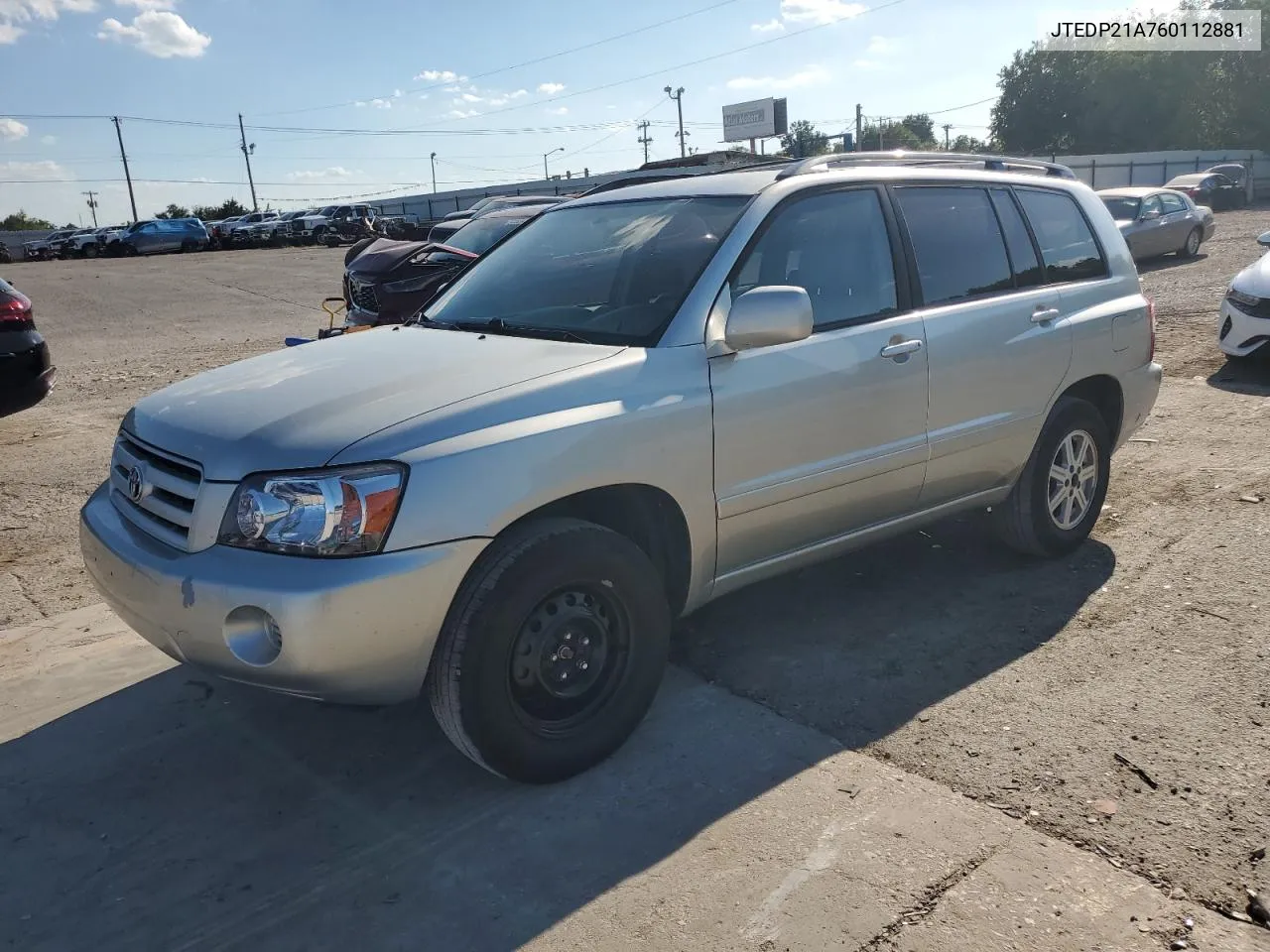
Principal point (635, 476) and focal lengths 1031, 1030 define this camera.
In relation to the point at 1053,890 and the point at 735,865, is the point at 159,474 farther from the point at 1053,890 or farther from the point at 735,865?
the point at 1053,890

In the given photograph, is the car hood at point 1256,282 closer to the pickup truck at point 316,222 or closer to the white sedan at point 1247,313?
the white sedan at point 1247,313

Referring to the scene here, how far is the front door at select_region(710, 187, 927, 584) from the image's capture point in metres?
3.56

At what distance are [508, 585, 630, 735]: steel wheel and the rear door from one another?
5.51 feet

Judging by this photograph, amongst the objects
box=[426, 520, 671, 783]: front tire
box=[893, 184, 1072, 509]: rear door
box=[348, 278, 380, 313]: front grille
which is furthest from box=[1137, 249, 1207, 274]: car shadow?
box=[426, 520, 671, 783]: front tire

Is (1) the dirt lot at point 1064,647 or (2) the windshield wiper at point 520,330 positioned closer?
(1) the dirt lot at point 1064,647

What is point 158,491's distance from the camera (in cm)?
318

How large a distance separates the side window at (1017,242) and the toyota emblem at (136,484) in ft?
12.0

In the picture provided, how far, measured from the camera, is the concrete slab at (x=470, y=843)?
2598mm

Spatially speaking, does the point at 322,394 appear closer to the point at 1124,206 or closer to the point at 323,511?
the point at 323,511

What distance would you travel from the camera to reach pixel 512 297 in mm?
4090

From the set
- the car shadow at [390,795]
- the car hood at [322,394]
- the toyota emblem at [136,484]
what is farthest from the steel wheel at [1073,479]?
the toyota emblem at [136,484]

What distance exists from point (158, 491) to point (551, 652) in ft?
4.30

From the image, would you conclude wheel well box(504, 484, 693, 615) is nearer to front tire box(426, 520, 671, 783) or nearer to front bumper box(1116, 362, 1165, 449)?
front tire box(426, 520, 671, 783)

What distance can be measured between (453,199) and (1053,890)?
210ft
